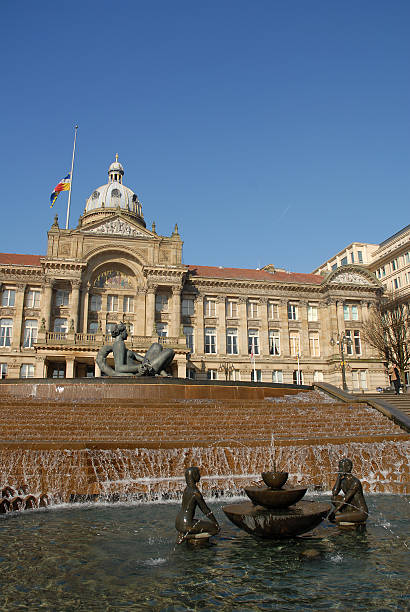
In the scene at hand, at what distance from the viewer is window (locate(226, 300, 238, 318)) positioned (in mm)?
54875

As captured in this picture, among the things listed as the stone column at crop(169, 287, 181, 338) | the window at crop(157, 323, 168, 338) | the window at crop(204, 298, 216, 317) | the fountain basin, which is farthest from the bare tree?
the fountain basin

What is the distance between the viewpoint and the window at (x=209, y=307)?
5409cm

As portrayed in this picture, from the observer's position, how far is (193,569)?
268 inches

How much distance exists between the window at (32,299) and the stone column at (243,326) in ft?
70.3

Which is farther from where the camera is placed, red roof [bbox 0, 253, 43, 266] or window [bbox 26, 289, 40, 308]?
red roof [bbox 0, 253, 43, 266]

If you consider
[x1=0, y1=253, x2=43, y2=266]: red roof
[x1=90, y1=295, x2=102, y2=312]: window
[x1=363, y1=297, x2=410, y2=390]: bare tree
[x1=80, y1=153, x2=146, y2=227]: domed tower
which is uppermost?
[x1=80, y1=153, x2=146, y2=227]: domed tower

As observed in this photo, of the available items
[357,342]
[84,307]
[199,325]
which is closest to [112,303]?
[84,307]

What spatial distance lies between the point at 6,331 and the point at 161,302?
15.8 meters

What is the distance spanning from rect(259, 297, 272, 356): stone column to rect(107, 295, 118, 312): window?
16.2 metres

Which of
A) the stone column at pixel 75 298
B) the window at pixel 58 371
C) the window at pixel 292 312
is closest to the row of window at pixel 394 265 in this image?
the window at pixel 292 312

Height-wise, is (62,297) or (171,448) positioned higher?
(62,297)

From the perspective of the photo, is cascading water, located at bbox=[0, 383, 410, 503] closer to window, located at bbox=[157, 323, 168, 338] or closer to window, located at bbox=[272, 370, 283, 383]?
window, located at bbox=[157, 323, 168, 338]

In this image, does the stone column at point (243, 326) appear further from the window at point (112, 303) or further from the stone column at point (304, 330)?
the window at point (112, 303)

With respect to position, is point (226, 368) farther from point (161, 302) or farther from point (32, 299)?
point (32, 299)
